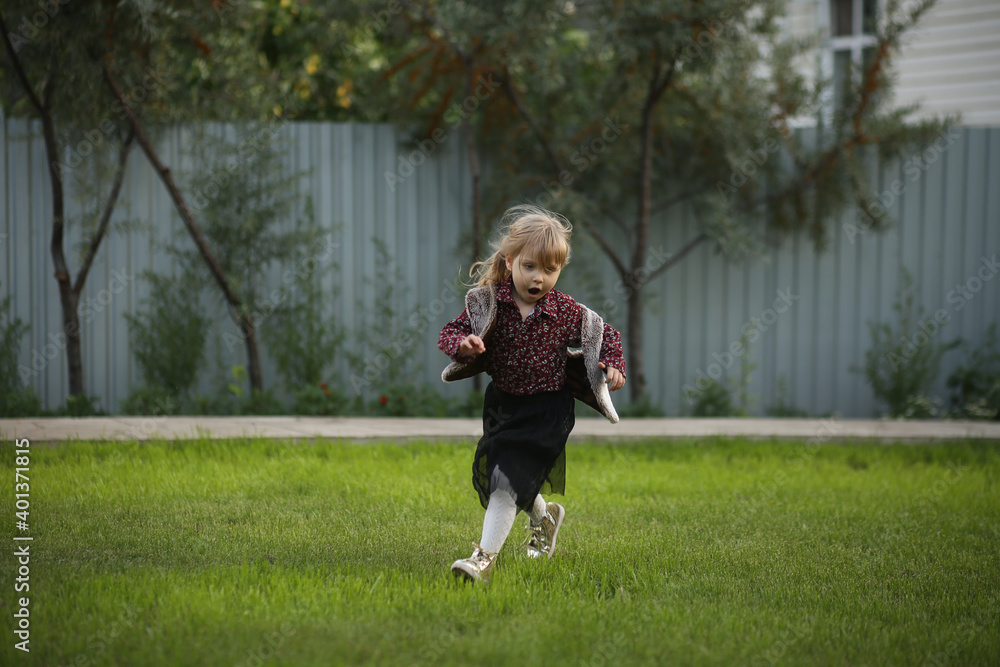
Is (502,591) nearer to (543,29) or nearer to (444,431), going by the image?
(444,431)

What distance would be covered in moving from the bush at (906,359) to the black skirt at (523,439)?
5.13 m

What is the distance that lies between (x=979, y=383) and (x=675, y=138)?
334cm

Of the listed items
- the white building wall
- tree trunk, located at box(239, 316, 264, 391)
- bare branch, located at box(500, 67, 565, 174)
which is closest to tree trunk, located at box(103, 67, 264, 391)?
tree trunk, located at box(239, 316, 264, 391)

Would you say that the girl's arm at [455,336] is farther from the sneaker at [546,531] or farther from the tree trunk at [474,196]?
the tree trunk at [474,196]

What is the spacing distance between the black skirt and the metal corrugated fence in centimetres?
370

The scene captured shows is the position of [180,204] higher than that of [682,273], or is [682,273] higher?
[180,204]

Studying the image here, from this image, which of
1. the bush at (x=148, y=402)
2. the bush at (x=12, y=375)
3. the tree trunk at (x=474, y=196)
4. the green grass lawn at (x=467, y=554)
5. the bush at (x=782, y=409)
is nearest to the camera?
the green grass lawn at (x=467, y=554)

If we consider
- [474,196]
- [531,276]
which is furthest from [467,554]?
[474,196]

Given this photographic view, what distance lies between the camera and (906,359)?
770cm

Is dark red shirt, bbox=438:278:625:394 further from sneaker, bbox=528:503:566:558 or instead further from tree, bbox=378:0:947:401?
tree, bbox=378:0:947:401

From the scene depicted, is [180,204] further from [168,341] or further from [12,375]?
[12,375]

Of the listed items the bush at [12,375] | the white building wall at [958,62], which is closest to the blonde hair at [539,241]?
the bush at [12,375]

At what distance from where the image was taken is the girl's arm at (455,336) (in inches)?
126

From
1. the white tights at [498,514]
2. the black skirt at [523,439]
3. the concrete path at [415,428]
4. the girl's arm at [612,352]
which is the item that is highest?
the girl's arm at [612,352]
